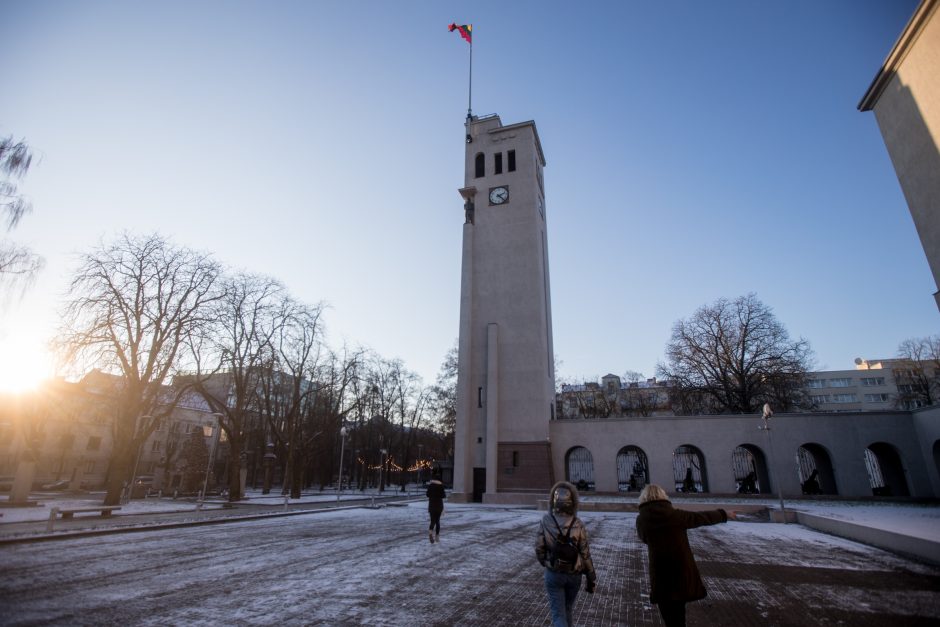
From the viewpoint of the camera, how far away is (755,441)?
91.7 ft

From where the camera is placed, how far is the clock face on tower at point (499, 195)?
123ft

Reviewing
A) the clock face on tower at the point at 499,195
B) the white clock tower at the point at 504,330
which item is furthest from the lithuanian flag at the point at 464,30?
the clock face on tower at the point at 499,195

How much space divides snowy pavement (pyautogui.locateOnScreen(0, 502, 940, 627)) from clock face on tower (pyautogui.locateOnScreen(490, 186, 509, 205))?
30056 millimetres

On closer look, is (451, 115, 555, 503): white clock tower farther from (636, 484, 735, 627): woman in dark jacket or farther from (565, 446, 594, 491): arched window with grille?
Result: (636, 484, 735, 627): woman in dark jacket

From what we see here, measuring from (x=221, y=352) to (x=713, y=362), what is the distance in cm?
3748

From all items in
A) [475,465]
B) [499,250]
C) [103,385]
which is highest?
[499,250]

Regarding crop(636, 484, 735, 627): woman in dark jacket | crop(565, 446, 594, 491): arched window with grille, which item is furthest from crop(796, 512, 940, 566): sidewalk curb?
crop(565, 446, 594, 491): arched window with grille

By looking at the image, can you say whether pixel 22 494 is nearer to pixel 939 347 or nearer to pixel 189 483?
pixel 189 483

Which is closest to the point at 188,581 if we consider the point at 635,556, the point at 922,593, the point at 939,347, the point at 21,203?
the point at 635,556

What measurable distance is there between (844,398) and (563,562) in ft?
320

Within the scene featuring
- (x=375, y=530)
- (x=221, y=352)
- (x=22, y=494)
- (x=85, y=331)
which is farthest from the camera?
(x=221, y=352)

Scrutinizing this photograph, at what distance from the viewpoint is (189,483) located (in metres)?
37.0

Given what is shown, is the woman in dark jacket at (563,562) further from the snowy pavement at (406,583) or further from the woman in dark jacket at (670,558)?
the snowy pavement at (406,583)

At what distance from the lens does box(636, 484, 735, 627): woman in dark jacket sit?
397 cm
